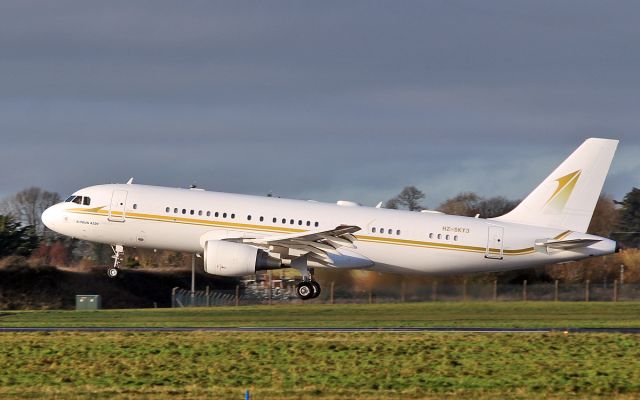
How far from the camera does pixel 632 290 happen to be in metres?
58.7

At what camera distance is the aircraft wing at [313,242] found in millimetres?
45625

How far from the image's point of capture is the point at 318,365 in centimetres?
2820

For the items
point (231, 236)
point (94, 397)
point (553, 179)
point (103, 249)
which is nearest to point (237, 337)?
point (94, 397)

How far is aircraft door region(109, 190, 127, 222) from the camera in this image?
47438 millimetres

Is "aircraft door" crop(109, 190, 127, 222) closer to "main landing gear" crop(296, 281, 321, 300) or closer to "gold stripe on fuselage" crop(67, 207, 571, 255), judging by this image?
"gold stripe on fuselage" crop(67, 207, 571, 255)

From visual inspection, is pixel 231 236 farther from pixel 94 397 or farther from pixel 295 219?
pixel 94 397

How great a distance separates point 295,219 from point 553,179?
1172 cm

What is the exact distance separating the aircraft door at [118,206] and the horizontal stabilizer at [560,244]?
17.4 meters

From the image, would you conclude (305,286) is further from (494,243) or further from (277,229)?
(494,243)

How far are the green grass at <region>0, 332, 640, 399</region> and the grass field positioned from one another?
0.03 meters

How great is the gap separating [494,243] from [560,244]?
2778 millimetres

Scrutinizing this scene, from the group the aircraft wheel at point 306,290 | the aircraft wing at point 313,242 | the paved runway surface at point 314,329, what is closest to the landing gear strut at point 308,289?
the aircraft wheel at point 306,290

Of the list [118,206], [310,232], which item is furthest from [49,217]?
[310,232]

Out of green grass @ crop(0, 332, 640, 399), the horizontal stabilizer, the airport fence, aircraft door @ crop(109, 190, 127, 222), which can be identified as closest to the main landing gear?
the airport fence
